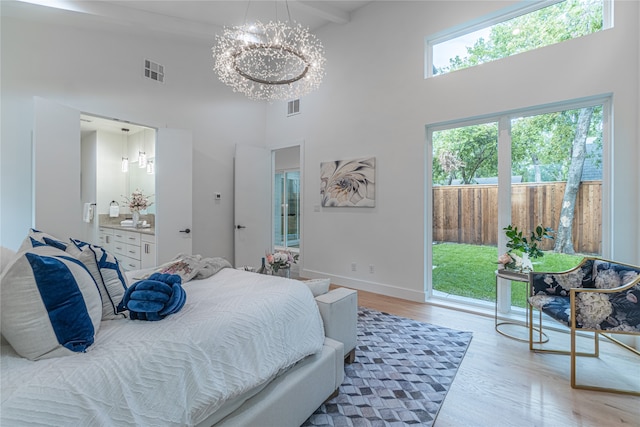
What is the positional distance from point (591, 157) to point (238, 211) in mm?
4587

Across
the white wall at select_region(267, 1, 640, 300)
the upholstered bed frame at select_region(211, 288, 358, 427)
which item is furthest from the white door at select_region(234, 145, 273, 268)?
the upholstered bed frame at select_region(211, 288, 358, 427)

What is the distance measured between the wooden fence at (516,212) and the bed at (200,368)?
238 cm

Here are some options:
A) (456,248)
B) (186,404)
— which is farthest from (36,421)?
(456,248)

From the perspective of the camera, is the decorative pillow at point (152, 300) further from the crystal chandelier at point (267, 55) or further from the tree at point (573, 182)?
the tree at point (573, 182)

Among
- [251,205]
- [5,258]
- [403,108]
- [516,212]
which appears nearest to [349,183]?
[403,108]

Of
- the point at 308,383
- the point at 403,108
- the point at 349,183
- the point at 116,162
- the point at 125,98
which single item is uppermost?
the point at 125,98

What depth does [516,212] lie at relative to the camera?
124 inches

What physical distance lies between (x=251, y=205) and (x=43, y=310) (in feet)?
13.4

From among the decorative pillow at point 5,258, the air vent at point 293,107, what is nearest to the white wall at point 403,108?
the air vent at point 293,107

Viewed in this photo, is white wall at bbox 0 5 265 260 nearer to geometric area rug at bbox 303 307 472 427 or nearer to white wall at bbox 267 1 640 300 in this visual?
white wall at bbox 267 1 640 300

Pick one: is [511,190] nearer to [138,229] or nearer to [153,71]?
[153,71]

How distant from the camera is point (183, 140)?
163 inches

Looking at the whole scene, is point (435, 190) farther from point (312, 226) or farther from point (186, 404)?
point (186, 404)

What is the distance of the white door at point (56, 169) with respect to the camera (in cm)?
296
